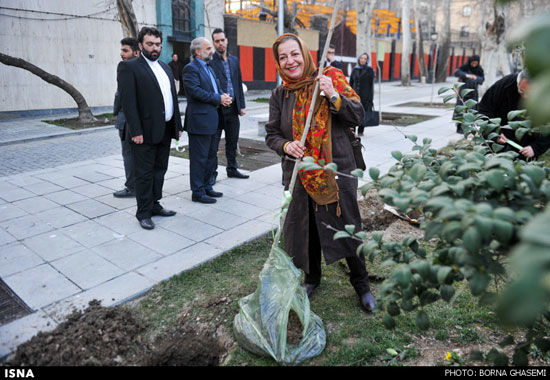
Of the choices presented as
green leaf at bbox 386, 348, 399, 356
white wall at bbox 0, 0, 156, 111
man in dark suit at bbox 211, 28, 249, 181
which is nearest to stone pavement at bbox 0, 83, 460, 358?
man in dark suit at bbox 211, 28, 249, 181

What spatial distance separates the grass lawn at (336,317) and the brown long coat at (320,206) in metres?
0.48

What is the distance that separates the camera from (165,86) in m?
4.78

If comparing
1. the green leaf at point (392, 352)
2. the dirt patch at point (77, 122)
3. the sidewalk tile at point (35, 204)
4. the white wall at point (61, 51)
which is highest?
the white wall at point (61, 51)

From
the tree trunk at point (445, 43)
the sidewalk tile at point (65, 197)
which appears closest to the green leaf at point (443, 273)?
the sidewalk tile at point (65, 197)

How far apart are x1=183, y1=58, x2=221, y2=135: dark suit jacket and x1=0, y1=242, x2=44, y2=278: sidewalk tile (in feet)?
7.87

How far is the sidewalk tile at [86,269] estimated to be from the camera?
355 centimetres

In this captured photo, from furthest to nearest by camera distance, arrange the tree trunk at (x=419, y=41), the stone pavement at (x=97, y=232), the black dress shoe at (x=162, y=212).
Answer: the tree trunk at (x=419, y=41) → the black dress shoe at (x=162, y=212) → the stone pavement at (x=97, y=232)

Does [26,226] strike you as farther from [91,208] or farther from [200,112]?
[200,112]

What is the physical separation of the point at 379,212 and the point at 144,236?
9.27 ft

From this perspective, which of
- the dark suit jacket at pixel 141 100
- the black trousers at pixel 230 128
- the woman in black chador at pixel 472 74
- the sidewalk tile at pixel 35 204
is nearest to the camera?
the dark suit jacket at pixel 141 100

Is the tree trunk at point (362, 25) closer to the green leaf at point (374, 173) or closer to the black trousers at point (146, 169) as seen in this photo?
the black trousers at point (146, 169)

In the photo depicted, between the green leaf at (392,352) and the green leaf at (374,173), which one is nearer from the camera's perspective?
the green leaf at (374,173)

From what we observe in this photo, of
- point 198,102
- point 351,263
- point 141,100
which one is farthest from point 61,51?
point 351,263

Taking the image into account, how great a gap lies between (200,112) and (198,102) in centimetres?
15
